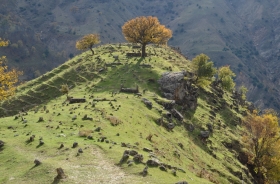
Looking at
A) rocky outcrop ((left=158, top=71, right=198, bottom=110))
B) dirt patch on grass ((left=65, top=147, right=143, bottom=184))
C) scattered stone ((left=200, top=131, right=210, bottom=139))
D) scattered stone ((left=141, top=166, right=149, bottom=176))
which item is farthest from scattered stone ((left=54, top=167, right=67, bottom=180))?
rocky outcrop ((left=158, top=71, right=198, bottom=110))

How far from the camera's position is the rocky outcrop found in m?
68.5

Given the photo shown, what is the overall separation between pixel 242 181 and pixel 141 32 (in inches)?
2274

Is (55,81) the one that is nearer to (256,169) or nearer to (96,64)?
(96,64)

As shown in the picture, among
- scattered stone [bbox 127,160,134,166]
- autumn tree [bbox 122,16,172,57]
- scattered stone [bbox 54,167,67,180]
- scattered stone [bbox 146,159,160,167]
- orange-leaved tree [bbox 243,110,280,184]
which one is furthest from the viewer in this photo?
autumn tree [bbox 122,16,172,57]

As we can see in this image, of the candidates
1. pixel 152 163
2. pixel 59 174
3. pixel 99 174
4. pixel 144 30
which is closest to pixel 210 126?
pixel 152 163

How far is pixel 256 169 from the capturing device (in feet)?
195

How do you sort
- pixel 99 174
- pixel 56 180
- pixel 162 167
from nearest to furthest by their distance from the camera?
pixel 56 180, pixel 99 174, pixel 162 167

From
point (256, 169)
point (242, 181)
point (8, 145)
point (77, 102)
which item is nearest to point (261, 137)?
point (256, 169)

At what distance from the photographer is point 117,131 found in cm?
3941

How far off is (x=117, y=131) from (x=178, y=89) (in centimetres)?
3271

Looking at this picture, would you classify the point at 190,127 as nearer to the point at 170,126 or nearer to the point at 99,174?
the point at 170,126

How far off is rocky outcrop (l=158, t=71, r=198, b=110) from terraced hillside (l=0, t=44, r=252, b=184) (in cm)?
116

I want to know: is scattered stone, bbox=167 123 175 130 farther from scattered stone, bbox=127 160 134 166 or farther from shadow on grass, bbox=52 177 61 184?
shadow on grass, bbox=52 177 61 184

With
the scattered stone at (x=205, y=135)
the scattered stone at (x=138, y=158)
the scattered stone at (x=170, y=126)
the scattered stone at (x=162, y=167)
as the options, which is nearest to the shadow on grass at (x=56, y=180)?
the scattered stone at (x=138, y=158)
